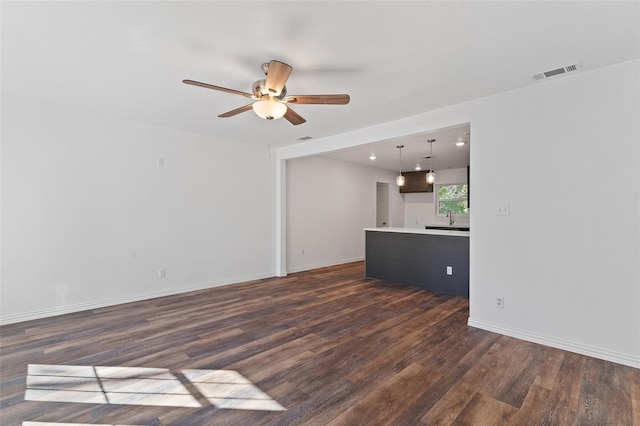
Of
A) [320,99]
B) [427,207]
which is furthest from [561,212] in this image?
[427,207]

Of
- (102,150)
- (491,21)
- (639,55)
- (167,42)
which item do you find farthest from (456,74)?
(102,150)

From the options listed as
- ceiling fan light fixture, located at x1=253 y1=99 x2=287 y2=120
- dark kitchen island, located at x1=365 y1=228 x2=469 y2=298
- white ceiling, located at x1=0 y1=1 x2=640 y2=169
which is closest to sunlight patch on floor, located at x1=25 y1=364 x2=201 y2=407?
ceiling fan light fixture, located at x1=253 y1=99 x2=287 y2=120

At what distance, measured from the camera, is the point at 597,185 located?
2.62 metres

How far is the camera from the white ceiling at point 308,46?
6.08 feet

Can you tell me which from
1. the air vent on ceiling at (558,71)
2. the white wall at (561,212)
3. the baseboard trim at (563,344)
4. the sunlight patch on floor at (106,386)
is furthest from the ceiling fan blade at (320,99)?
the baseboard trim at (563,344)

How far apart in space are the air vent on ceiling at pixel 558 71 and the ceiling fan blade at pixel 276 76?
2.31 meters

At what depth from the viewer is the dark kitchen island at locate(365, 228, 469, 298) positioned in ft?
14.7

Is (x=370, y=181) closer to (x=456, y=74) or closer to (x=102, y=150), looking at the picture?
(x=456, y=74)

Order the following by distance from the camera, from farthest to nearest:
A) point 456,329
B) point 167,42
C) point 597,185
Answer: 1. point 456,329
2. point 597,185
3. point 167,42

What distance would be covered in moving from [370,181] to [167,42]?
255 inches

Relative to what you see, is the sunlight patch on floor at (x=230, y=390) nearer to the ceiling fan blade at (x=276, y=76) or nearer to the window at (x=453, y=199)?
the ceiling fan blade at (x=276, y=76)

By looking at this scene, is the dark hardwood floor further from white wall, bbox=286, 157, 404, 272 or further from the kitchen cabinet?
the kitchen cabinet

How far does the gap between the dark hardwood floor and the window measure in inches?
191

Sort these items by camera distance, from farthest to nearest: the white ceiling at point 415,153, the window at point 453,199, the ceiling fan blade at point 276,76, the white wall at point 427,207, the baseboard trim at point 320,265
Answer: the white wall at point 427,207, the window at point 453,199, the baseboard trim at point 320,265, the white ceiling at point 415,153, the ceiling fan blade at point 276,76
